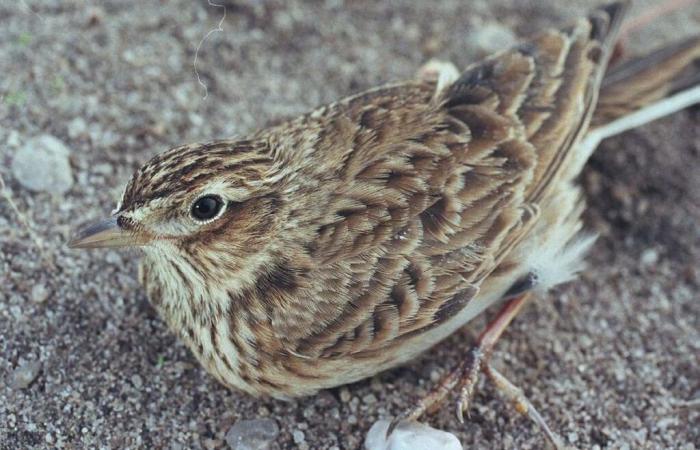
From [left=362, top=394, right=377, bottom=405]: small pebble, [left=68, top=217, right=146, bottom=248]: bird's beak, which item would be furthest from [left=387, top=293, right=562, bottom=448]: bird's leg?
[left=68, top=217, right=146, bottom=248]: bird's beak

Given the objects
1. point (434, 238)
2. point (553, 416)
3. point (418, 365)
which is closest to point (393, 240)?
point (434, 238)

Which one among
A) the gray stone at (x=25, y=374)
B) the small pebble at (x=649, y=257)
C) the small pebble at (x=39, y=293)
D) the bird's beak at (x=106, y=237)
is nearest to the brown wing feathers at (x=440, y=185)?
the bird's beak at (x=106, y=237)

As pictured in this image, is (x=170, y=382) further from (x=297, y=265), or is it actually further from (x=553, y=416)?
(x=553, y=416)

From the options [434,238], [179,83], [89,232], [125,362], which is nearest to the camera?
[89,232]

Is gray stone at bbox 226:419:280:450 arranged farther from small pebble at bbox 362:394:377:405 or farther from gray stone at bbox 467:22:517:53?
gray stone at bbox 467:22:517:53

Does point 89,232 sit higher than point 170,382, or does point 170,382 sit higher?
point 89,232
